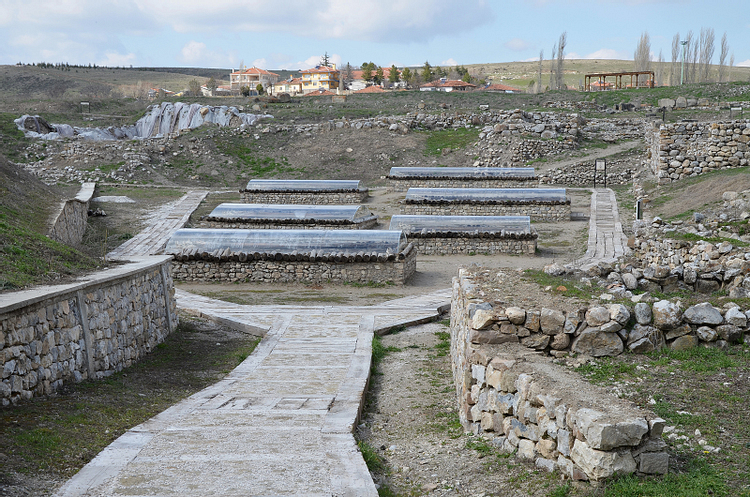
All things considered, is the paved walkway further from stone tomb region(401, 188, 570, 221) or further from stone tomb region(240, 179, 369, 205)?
stone tomb region(401, 188, 570, 221)

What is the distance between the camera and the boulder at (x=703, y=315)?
6.52 metres

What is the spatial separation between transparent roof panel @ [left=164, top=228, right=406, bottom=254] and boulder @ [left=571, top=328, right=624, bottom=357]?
10.5 metres

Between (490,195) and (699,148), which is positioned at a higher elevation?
(699,148)

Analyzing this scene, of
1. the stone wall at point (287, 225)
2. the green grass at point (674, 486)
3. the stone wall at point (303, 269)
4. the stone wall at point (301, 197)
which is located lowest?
the stone wall at point (303, 269)

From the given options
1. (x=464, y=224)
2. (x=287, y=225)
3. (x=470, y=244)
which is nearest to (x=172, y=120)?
(x=287, y=225)

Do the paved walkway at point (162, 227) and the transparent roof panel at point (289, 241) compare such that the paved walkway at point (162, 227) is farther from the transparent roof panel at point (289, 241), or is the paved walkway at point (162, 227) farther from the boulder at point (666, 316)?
the boulder at point (666, 316)

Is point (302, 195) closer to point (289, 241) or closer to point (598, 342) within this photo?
point (289, 241)

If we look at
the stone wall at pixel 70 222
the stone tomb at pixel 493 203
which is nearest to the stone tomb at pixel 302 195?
the stone tomb at pixel 493 203

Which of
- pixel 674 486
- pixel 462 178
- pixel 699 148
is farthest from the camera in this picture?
pixel 462 178

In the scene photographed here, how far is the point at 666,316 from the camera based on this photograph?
652cm

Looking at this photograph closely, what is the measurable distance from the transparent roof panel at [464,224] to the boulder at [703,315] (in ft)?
45.7

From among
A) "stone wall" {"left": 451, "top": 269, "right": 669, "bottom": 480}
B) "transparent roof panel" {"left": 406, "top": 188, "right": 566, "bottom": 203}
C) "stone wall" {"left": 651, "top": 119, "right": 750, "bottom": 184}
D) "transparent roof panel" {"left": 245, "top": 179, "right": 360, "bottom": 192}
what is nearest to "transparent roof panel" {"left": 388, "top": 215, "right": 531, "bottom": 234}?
"transparent roof panel" {"left": 406, "top": 188, "right": 566, "bottom": 203}

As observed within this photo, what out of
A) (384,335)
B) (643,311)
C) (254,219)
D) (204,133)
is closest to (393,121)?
(204,133)

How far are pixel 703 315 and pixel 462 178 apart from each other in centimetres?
2548
